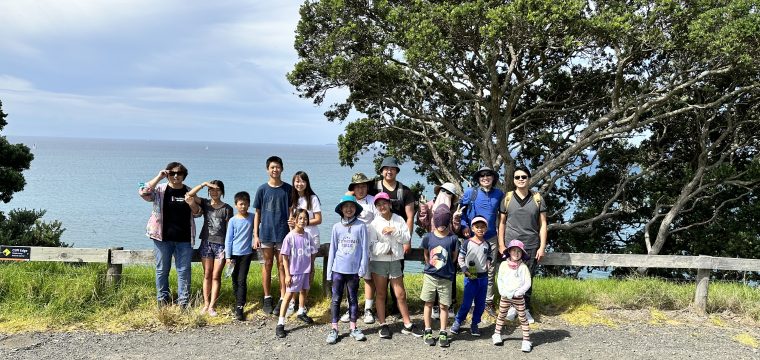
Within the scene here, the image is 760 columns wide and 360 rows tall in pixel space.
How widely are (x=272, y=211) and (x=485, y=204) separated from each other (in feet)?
7.79

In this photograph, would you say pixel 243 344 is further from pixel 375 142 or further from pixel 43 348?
pixel 375 142

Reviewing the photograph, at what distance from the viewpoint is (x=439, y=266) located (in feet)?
17.1

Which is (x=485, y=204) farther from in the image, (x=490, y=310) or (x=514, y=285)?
(x=490, y=310)

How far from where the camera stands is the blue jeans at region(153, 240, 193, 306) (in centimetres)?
589

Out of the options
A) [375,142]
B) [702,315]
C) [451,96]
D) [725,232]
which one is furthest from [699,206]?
[702,315]

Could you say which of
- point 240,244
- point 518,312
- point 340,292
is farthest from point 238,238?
point 518,312

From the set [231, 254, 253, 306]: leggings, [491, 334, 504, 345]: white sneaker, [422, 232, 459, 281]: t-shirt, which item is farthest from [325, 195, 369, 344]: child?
[491, 334, 504, 345]: white sneaker

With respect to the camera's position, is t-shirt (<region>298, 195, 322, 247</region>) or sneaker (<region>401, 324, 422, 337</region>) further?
t-shirt (<region>298, 195, 322, 247</region>)

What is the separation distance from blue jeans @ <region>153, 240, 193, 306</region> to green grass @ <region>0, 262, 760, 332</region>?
0.63 feet

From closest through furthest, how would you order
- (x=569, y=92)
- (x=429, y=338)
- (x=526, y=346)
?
(x=526, y=346)
(x=429, y=338)
(x=569, y=92)

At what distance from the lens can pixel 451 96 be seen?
15977 mm

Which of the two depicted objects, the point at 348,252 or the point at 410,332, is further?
the point at 410,332

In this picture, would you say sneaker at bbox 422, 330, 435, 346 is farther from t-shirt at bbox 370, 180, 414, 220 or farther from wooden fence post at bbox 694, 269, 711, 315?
wooden fence post at bbox 694, 269, 711, 315

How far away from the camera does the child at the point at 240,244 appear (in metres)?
5.89
